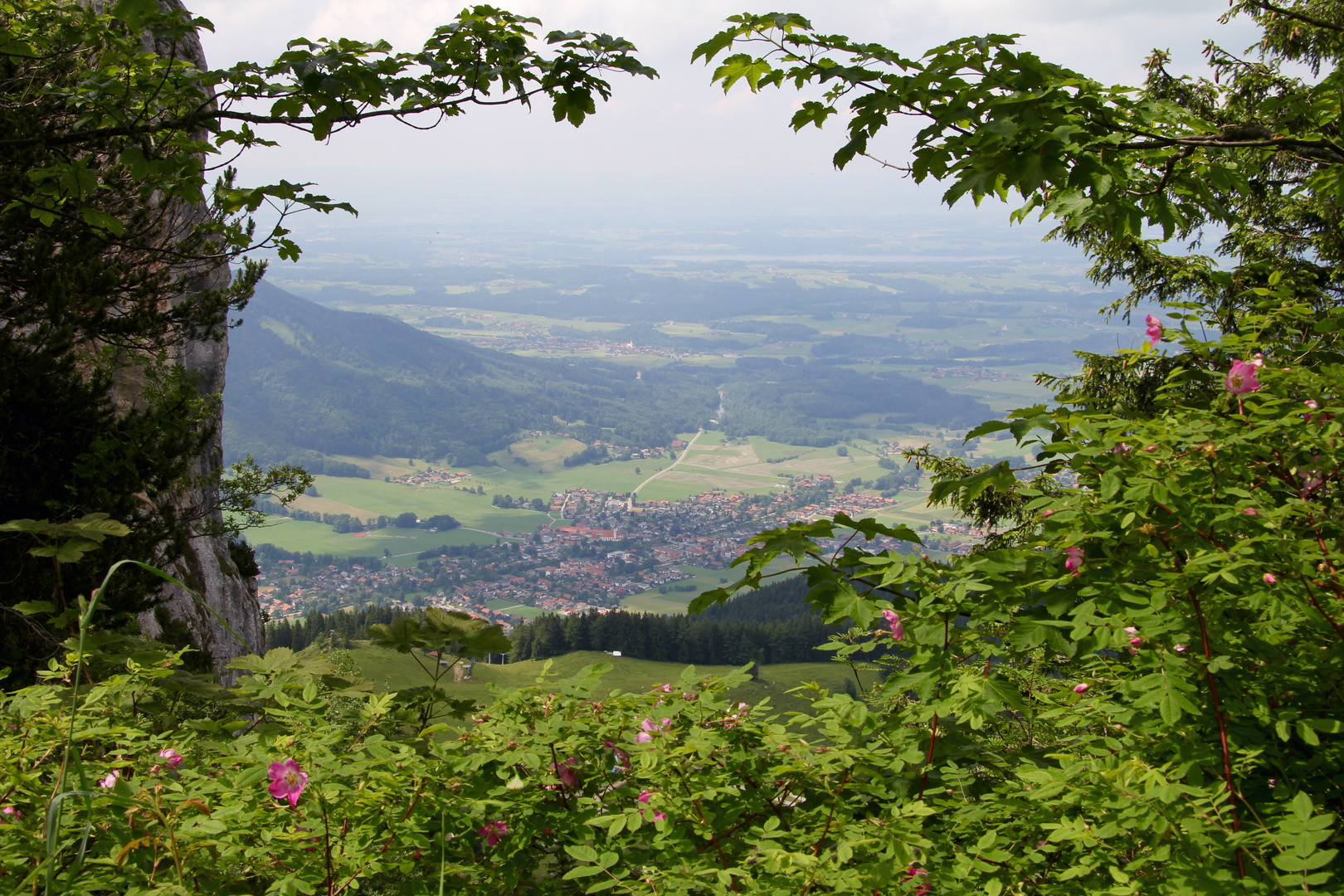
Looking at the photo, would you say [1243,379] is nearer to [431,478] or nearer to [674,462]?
[674,462]

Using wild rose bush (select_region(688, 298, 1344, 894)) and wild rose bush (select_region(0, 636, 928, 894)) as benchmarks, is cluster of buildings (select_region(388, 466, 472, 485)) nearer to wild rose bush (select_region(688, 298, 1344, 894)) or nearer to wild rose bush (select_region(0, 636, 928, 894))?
wild rose bush (select_region(0, 636, 928, 894))

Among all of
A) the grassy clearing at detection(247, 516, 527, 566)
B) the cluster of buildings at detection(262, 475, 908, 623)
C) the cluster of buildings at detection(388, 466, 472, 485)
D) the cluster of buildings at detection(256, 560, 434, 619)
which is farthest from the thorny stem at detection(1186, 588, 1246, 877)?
the cluster of buildings at detection(388, 466, 472, 485)

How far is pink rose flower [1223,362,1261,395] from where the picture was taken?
2.22m

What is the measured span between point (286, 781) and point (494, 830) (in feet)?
1.83

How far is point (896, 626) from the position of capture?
2.17 m

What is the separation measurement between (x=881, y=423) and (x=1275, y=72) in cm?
15527

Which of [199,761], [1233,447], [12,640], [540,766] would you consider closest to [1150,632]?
[1233,447]

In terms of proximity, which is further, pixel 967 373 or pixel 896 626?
pixel 967 373

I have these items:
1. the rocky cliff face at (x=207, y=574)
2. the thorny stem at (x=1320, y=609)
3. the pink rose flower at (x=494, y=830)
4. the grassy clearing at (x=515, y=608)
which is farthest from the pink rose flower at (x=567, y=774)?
the grassy clearing at (x=515, y=608)

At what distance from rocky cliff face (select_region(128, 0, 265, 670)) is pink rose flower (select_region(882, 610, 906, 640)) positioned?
9.08 meters

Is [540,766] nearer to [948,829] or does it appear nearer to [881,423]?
[948,829]

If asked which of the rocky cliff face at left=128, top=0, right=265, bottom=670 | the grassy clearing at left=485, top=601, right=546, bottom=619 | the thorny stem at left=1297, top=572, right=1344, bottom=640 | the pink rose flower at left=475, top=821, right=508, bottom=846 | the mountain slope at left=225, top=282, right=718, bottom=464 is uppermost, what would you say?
the thorny stem at left=1297, top=572, right=1344, bottom=640

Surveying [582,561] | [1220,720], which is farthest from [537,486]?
[1220,720]

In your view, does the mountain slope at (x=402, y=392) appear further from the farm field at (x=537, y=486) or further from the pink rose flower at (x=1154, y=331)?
the pink rose flower at (x=1154, y=331)
